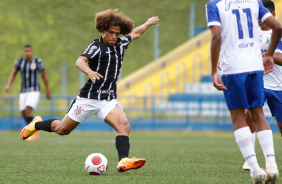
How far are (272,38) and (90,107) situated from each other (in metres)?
2.41

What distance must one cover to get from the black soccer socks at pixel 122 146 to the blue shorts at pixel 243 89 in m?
1.68

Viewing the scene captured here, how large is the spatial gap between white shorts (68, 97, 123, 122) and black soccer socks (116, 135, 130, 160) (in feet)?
1.16

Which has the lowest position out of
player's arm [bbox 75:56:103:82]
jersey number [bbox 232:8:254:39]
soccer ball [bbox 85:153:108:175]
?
soccer ball [bbox 85:153:108:175]

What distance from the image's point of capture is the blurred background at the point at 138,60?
2009cm

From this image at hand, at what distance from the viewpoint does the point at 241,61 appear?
573cm

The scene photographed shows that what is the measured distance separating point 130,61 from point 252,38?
24.4m

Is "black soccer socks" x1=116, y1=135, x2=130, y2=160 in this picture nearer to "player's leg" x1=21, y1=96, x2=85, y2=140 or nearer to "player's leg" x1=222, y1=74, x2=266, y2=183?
"player's leg" x1=21, y1=96, x2=85, y2=140

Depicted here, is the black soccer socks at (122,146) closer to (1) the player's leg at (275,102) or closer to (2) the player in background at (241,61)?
(2) the player in background at (241,61)

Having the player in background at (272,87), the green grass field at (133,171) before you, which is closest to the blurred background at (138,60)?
the green grass field at (133,171)

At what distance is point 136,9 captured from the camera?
33531mm

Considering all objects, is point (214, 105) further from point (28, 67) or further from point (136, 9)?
point (136, 9)

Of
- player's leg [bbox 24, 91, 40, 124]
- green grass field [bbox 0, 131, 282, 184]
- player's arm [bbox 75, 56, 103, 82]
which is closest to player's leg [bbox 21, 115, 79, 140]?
green grass field [bbox 0, 131, 282, 184]

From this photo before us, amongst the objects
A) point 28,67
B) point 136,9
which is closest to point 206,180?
point 28,67

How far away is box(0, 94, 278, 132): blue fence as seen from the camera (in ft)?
63.8
